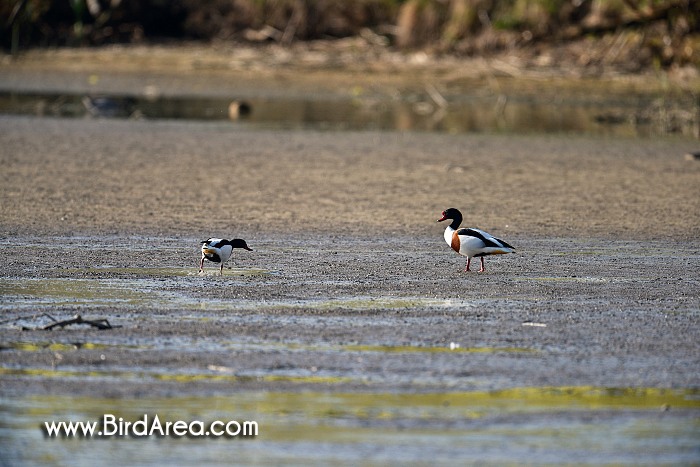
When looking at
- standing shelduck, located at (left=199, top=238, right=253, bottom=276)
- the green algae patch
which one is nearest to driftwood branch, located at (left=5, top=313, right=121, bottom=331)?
the green algae patch

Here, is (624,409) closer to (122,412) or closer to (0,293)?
(122,412)

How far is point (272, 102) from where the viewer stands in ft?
87.2

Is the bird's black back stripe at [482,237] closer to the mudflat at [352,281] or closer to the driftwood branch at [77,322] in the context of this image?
the mudflat at [352,281]

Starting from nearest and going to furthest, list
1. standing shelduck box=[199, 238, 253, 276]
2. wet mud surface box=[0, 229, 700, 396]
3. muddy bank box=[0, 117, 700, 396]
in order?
wet mud surface box=[0, 229, 700, 396]
muddy bank box=[0, 117, 700, 396]
standing shelduck box=[199, 238, 253, 276]

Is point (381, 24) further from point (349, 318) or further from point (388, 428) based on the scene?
point (388, 428)

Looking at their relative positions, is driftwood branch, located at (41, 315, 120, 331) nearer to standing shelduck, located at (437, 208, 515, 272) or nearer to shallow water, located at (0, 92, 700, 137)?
standing shelduck, located at (437, 208, 515, 272)

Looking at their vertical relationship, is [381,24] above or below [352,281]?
above

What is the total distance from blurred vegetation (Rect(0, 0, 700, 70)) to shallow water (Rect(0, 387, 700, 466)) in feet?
78.0

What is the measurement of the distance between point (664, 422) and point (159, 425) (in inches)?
103

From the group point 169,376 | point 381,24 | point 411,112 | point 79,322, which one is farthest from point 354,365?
point 381,24

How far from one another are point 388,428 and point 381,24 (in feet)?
96.6

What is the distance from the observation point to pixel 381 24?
114ft

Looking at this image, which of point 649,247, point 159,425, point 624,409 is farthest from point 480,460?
point 649,247

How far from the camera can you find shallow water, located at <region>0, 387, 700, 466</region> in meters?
5.75
